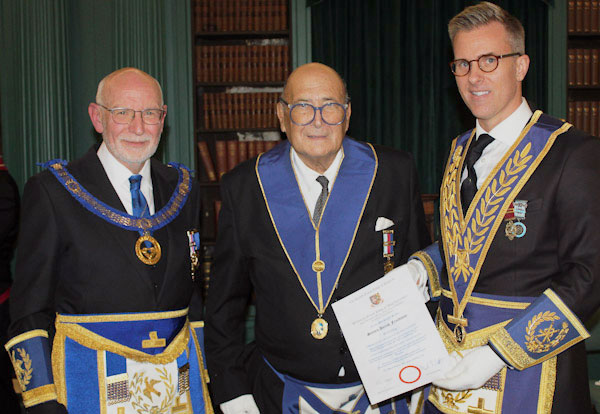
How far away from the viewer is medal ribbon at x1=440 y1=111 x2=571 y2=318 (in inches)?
62.9

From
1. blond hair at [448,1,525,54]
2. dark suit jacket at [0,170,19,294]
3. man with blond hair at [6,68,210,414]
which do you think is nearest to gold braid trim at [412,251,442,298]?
blond hair at [448,1,525,54]

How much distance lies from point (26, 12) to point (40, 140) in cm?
107

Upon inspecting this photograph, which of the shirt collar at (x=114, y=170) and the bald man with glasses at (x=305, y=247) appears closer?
the bald man with glasses at (x=305, y=247)

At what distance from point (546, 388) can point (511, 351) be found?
19 cm

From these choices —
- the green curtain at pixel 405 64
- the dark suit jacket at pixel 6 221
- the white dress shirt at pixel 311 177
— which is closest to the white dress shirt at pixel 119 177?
the white dress shirt at pixel 311 177

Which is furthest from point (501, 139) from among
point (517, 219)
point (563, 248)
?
point (563, 248)

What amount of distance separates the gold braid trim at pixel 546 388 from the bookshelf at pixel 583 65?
4206 mm

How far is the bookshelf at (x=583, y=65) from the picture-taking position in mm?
5180

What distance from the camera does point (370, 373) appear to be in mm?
1696

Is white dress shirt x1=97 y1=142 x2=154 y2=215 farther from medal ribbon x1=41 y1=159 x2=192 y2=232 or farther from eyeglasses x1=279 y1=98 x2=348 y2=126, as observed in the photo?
eyeglasses x1=279 y1=98 x2=348 y2=126

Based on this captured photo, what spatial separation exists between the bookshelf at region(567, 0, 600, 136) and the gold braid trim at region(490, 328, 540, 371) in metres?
4.30

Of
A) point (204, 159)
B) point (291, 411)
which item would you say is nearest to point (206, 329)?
point (291, 411)

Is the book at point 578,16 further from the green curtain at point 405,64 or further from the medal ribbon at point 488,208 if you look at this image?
the medal ribbon at point 488,208

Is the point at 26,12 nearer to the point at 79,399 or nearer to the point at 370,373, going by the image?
the point at 79,399
